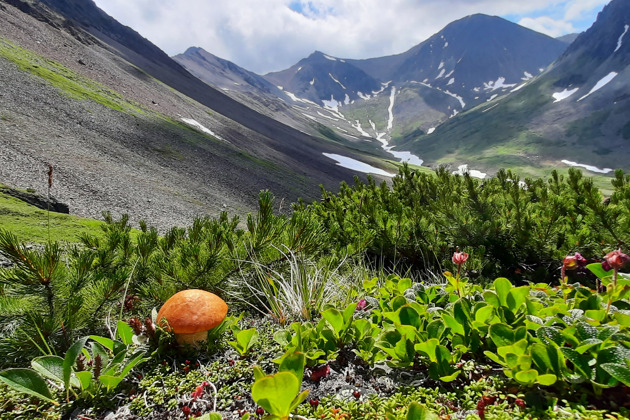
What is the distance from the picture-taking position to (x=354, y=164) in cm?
7538

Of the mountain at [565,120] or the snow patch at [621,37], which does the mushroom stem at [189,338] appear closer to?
the mountain at [565,120]

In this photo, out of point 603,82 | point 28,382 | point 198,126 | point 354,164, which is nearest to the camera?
point 28,382

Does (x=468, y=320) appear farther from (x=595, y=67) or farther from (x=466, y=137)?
(x=595, y=67)

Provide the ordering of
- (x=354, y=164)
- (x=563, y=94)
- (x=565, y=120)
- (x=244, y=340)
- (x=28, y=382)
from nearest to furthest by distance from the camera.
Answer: (x=28, y=382) → (x=244, y=340) → (x=354, y=164) → (x=565, y=120) → (x=563, y=94)

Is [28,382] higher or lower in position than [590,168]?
lower

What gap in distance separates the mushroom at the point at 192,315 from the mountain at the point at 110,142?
48.8ft

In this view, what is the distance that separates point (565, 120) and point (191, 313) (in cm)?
15786

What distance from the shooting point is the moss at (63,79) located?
3284cm

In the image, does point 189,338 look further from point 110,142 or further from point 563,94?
point 563,94

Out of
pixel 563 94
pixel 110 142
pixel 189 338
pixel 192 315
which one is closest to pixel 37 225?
pixel 189 338

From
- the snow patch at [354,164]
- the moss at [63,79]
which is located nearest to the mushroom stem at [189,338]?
the moss at [63,79]

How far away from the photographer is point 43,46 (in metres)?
47.4

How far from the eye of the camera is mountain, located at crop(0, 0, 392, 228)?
60.3ft

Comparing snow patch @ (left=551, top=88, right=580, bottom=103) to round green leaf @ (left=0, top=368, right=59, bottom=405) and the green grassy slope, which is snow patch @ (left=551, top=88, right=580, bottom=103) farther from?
round green leaf @ (left=0, top=368, right=59, bottom=405)
